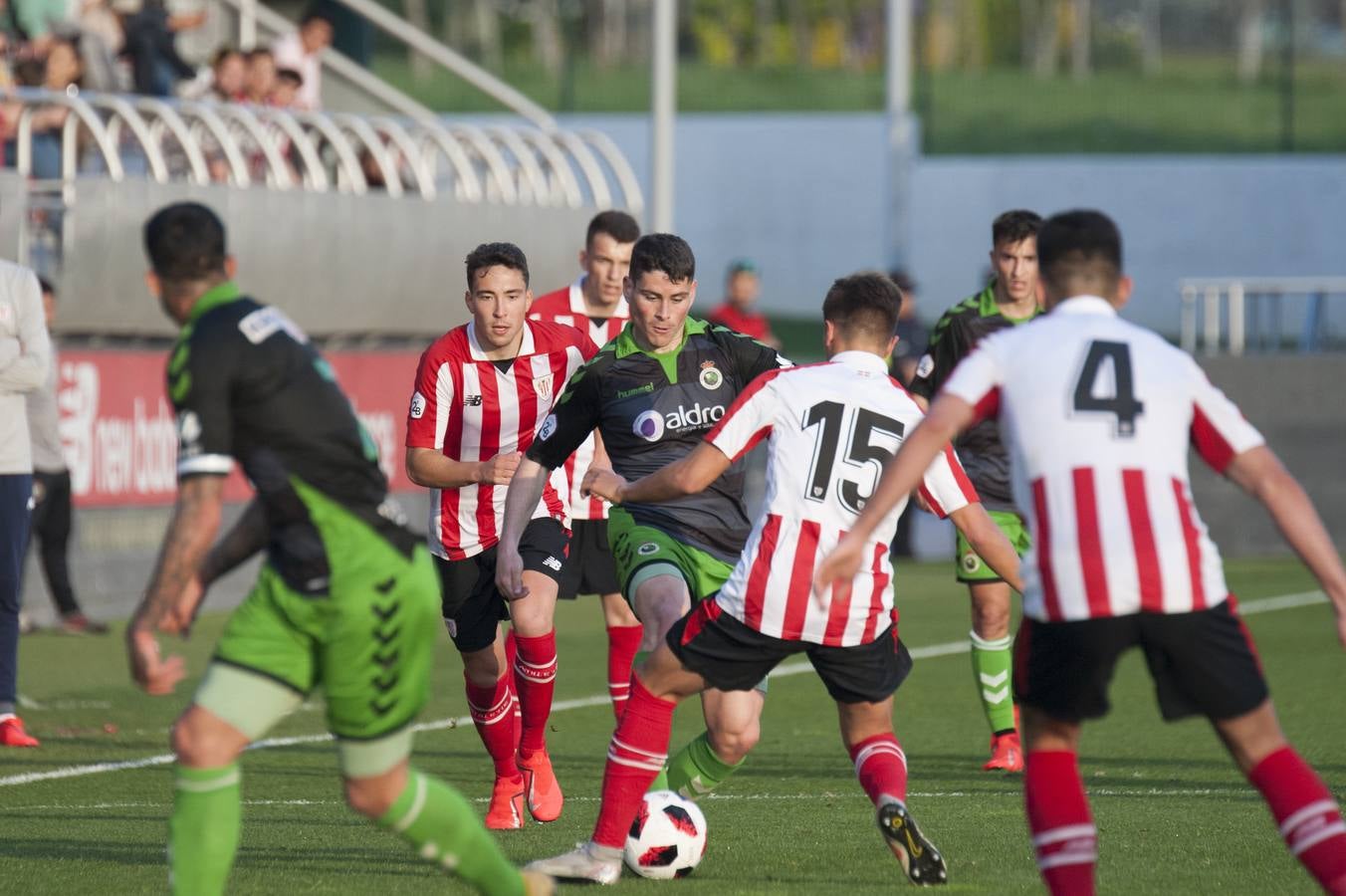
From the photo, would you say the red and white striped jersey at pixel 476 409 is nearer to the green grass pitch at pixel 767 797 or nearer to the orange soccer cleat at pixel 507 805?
the orange soccer cleat at pixel 507 805

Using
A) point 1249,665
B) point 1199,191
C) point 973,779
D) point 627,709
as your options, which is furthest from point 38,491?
point 1199,191

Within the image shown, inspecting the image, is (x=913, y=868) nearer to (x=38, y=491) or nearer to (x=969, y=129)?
(x=38, y=491)

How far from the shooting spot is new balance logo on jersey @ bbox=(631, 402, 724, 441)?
741 centimetres

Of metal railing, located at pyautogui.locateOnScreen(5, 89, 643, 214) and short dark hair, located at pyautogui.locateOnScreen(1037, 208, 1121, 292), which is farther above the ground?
metal railing, located at pyautogui.locateOnScreen(5, 89, 643, 214)

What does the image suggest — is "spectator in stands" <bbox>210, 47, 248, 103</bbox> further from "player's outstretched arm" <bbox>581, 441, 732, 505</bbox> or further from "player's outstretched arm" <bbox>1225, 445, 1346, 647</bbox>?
"player's outstretched arm" <bbox>1225, 445, 1346, 647</bbox>

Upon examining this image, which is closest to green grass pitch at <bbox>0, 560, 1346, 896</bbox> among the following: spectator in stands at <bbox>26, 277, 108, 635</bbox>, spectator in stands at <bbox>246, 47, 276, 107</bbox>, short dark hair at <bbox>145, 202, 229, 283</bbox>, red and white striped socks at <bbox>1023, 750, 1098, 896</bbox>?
spectator in stands at <bbox>26, 277, 108, 635</bbox>

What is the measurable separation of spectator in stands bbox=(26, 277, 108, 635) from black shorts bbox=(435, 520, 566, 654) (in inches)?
217

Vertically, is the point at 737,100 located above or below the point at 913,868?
above

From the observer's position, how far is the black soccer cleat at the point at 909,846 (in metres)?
6.20

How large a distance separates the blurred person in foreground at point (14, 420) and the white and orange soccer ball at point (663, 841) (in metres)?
4.20

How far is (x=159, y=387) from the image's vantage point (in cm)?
1541

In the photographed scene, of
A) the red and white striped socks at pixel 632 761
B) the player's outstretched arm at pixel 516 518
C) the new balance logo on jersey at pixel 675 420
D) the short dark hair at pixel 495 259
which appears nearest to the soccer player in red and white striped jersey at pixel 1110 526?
the red and white striped socks at pixel 632 761

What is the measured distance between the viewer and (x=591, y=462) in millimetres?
8797

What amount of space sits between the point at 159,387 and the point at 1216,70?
20120 millimetres
